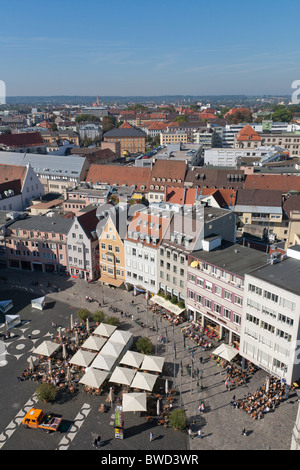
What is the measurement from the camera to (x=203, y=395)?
48.2m

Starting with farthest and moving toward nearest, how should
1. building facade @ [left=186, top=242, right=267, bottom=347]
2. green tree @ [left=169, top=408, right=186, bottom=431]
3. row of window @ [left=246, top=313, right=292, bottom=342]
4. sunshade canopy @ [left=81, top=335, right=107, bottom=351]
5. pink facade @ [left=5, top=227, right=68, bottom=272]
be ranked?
pink facade @ [left=5, top=227, right=68, bottom=272]
sunshade canopy @ [left=81, top=335, right=107, bottom=351]
building facade @ [left=186, top=242, right=267, bottom=347]
row of window @ [left=246, top=313, right=292, bottom=342]
green tree @ [left=169, top=408, right=186, bottom=431]

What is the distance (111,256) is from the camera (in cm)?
7406

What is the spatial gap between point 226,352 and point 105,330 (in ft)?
61.5

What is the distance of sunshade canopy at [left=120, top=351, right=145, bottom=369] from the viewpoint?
51344 mm

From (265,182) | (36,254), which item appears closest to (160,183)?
(265,182)

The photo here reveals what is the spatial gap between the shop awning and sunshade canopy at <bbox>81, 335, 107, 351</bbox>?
12480mm

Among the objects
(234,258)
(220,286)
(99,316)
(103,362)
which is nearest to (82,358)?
(103,362)

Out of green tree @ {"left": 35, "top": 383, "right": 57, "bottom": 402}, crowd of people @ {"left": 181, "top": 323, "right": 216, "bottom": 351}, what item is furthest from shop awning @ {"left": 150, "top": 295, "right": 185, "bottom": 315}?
green tree @ {"left": 35, "top": 383, "right": 57, "bottom": 402}

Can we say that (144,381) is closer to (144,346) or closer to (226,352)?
(144,346)

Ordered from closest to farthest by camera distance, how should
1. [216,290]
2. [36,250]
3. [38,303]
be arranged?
[216,290], [38,303], [36,250]

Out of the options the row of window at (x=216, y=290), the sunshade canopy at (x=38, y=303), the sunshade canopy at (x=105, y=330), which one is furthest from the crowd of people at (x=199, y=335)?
the sunshade canopy at (x=38, y=303)

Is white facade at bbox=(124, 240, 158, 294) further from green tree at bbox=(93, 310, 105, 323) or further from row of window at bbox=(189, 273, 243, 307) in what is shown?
green tree at bbox=(93, 310, 105, 323)
